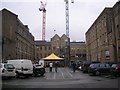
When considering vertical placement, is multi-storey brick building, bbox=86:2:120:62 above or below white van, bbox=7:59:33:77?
above

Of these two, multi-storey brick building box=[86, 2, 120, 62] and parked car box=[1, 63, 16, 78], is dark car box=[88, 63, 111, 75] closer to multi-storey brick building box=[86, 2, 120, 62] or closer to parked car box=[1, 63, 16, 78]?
parked car box=[1, 63, 16, 78]

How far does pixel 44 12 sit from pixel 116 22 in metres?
68.1

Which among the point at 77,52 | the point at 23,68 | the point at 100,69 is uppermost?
the point at 77,52

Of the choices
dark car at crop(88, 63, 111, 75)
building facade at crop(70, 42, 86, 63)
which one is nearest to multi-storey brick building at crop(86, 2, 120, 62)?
dark car at crop(88, 63, 111, 75)

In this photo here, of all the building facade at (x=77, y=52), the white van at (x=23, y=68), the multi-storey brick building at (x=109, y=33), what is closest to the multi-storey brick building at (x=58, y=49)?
the building facade at (x=77, y=52)

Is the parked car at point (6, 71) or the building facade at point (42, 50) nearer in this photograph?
the parked car at point (6, 71)

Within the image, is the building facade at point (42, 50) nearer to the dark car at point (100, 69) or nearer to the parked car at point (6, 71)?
the dark car at point (100, 69)

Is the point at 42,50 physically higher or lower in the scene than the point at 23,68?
higher

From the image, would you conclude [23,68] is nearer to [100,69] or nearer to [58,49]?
[100,69]

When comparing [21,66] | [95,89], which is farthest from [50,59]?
[95,89]

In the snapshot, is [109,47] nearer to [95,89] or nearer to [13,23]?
[13,23]

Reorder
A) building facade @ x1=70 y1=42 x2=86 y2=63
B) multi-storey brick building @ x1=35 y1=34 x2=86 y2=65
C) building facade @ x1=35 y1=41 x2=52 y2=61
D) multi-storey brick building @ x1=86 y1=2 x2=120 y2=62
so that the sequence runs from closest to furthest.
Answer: multi-storey brick building @ x1=86 y1=2 x2=120 y2=62 → building facade @ x1=70 y1=42 x2=86 y2=63 → multi-storey brick building @ x1=35 y1=34 x2=86 y2=65 → building facade @ x1=35 y1=41 x2=52 y2=61

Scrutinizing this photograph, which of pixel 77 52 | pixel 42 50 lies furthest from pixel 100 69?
pixel 42 50

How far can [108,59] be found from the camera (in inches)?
1452
